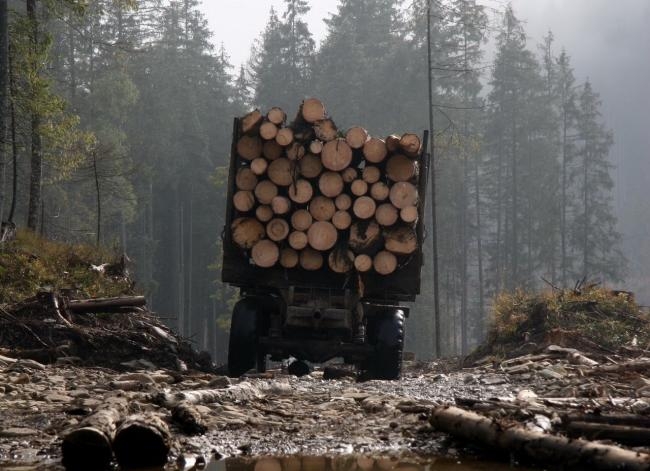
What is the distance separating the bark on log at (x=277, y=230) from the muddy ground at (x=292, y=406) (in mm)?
2187

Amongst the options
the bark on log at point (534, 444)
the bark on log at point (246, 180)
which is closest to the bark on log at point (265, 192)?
the bark on log at point (246, 180)

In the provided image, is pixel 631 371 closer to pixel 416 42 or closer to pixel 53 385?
pixel 53 385

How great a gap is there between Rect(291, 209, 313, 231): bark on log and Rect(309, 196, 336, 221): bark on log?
90 mm

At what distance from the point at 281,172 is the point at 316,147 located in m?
0.58

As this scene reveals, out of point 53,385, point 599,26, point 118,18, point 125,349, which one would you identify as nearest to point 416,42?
point 118,18

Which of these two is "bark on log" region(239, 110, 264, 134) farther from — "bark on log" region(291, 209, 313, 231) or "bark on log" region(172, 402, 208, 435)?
"bark on log" region(172, 402, 208, 435)

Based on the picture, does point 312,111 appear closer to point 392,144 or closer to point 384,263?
point 392,144

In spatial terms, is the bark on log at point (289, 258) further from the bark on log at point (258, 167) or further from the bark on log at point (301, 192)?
Answer: the bark on log at point (258, 167)

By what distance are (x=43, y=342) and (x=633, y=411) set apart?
7569 millimetres

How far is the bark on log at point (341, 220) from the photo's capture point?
38.8 ft

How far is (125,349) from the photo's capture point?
1230 cm

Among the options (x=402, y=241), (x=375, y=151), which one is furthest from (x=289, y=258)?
(x=375, y=151)

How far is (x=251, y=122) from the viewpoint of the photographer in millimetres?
11961

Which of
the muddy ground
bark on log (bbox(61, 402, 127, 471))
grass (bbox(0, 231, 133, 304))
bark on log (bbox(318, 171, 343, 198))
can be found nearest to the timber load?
→ bark on log (bbox(318, 171, 343, 198))
